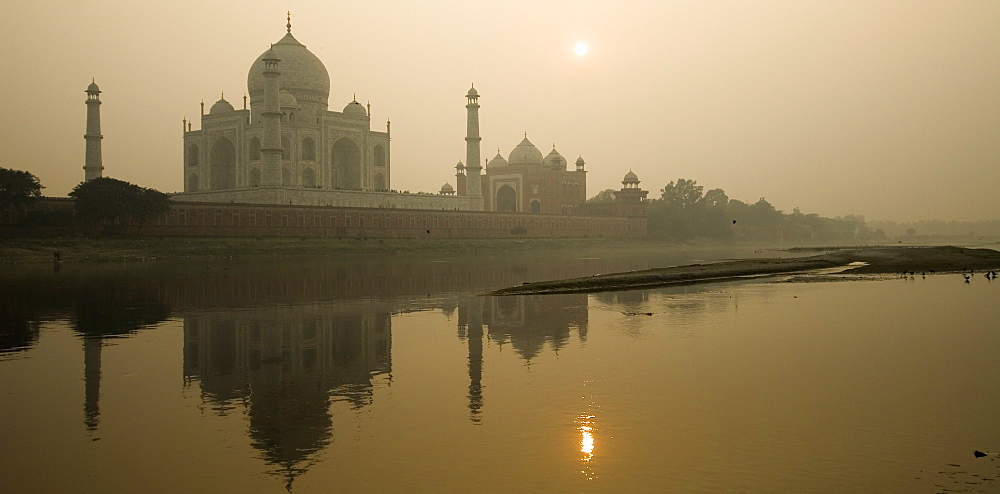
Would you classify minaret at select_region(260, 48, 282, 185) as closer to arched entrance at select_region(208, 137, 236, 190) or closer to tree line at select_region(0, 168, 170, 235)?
arched entrance at select_region(208, 137, 236, 190)

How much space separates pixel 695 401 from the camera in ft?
29.6

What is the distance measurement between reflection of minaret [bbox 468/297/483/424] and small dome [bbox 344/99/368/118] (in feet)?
159

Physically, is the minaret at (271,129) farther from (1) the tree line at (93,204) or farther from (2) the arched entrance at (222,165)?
(1) the tree line at (93,204)

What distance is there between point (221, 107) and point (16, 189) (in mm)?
23769

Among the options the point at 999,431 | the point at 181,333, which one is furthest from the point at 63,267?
the point at 999,431

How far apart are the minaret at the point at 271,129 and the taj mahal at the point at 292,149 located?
59mm

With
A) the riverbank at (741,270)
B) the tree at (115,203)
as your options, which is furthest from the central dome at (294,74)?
the riverbank at (741,270)

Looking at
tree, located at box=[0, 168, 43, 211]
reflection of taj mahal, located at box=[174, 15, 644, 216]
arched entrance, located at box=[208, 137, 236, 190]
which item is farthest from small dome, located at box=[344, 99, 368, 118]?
tree, located at box=[0, 168, 43, 211]

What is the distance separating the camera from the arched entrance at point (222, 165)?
6209 centimetres

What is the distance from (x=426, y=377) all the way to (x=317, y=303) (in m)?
9.51

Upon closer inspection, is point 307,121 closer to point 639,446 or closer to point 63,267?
point 63,267

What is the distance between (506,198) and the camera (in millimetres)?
86500

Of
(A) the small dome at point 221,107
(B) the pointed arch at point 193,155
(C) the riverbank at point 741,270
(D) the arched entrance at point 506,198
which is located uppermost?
(A) the small dome at point 221,107

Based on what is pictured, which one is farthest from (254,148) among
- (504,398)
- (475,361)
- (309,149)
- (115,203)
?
(504,398)
